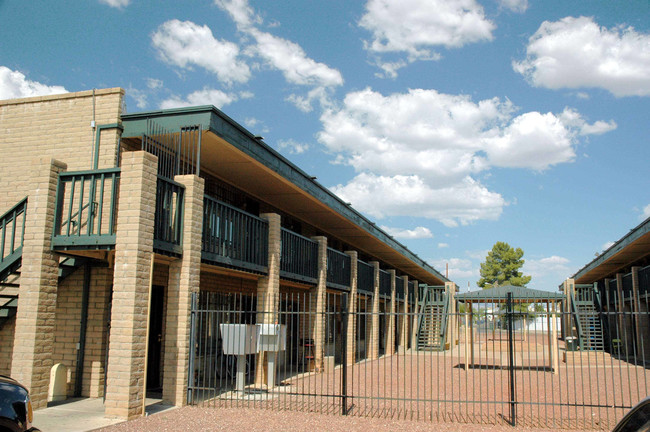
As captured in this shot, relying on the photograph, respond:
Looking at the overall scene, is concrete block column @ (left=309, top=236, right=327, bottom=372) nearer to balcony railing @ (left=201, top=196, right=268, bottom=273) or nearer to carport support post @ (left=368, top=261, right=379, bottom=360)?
balcony railing @ (left=201, top=196, right=268, bottom=273)

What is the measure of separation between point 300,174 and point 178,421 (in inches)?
336

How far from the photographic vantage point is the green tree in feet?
230

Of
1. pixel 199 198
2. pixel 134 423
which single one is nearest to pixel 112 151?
pixel 199 198

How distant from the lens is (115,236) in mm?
10008

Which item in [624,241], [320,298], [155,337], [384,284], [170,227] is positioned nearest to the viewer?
[170,227]

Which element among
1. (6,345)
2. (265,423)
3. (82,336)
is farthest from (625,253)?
(6,345)

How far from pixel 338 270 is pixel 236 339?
9.30 metres

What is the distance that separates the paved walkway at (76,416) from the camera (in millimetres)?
8453

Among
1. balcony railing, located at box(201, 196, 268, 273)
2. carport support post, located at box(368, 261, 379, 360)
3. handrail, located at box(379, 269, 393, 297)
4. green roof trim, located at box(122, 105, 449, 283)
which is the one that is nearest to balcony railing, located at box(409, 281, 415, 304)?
handrail, located at box(379, 269, 393, 297)

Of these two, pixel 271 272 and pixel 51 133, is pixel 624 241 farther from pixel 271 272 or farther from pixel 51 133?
pixel 51 133

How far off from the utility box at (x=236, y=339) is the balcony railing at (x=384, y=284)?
15.5 m

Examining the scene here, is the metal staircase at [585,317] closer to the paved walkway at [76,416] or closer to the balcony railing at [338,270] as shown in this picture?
the balcony railing at [338,270]

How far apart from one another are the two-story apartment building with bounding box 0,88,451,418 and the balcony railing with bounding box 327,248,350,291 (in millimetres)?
4758

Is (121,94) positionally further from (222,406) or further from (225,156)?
(222,406)
